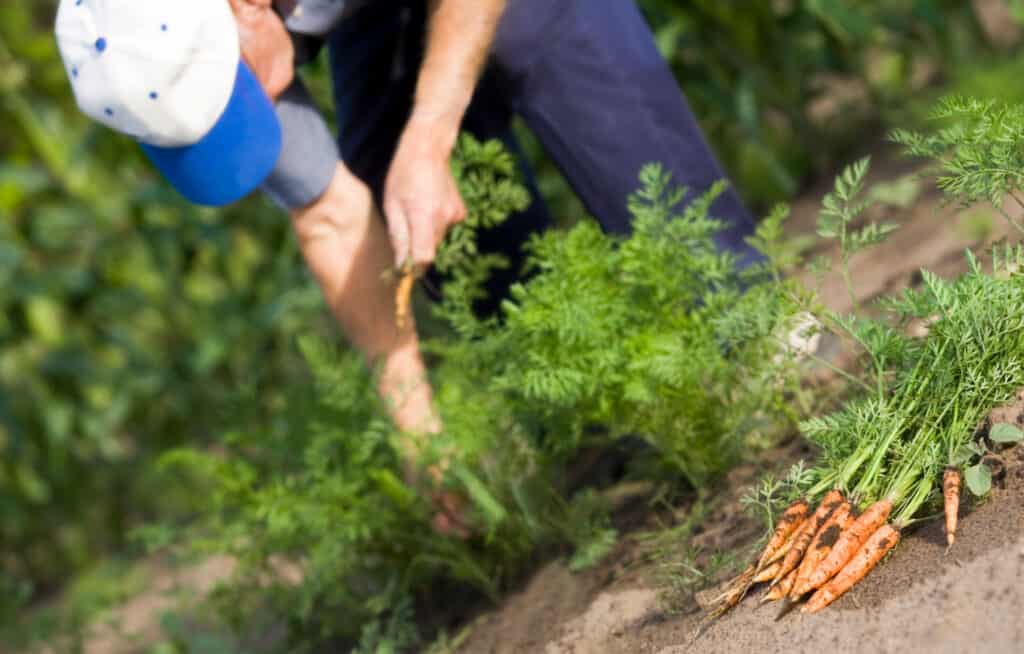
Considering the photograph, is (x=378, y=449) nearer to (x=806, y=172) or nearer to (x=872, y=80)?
(x=806, y=172)

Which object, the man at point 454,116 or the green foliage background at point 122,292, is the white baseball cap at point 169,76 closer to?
the man at point 454,116

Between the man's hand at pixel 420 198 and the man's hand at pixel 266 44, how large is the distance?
0.91 feet

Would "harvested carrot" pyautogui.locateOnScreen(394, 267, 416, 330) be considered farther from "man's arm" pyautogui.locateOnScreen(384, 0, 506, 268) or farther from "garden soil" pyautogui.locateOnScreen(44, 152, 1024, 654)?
"garden soil" pyautogui.locateOnScreen(44, 152, 1024, 654)

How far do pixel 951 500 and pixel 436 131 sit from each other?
1.03 meters

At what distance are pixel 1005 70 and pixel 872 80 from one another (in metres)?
0.53

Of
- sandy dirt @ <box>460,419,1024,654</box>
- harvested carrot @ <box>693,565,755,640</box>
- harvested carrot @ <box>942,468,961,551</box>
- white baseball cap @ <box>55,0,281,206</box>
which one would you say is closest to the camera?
sandy dirt @ <box>460,419,1024,654</box>

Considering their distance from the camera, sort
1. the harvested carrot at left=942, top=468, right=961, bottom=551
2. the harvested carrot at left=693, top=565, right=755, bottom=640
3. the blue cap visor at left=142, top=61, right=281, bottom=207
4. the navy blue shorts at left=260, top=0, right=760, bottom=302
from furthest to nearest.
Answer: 1. the navy blue shorts at left=260, top=0, right=760, bottom=302
2. the blue cap visor at left=142, top=61, right=281, bottom=207
3. the harvested carrot at left=693, top=565, right=755, bottom=640
4. the harvested carrot at left=942, top=468, right=961, bottom=551

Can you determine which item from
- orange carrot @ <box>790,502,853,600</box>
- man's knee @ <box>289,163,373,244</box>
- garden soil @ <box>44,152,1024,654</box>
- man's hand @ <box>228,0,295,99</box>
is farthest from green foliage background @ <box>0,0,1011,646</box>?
orange carrot @ <box>790,502,853,600</box>

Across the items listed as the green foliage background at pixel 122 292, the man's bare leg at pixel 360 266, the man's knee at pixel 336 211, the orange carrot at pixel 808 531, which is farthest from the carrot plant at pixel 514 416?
the green foliage background at pixel 122 292

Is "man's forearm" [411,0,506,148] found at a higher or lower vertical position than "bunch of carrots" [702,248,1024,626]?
higher

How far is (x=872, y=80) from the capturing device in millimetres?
4078

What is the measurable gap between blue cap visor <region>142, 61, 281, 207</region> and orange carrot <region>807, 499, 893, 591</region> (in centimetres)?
110

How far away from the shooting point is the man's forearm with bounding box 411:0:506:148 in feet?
7.47

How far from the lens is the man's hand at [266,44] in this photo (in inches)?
89.8
